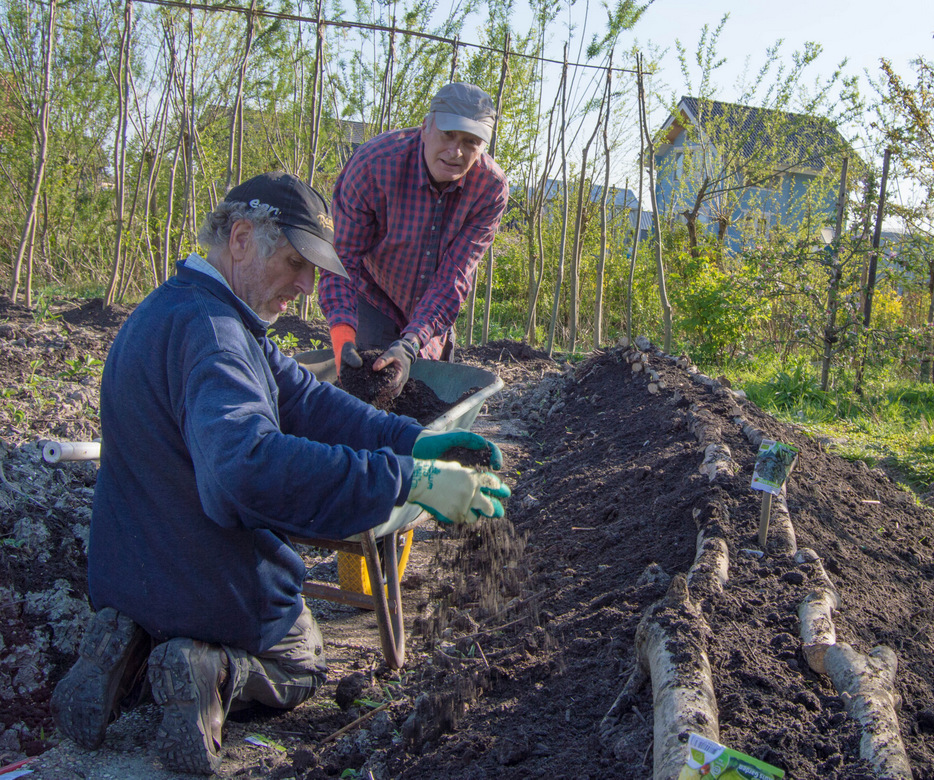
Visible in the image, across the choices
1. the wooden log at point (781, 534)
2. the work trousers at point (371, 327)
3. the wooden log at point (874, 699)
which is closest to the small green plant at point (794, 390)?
the wooden log at point (781, 534)

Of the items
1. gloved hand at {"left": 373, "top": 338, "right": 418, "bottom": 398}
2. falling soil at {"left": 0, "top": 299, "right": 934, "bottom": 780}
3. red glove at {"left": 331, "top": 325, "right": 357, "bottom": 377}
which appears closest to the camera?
falling soil at {"left": 0, "top": 299, "right": 934, "bottom": 780}

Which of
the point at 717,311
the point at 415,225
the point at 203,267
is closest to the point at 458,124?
the point at 415,225

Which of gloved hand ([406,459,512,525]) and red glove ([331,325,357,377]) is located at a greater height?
red glove ([331,325,357,377])

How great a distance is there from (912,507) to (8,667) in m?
3.86

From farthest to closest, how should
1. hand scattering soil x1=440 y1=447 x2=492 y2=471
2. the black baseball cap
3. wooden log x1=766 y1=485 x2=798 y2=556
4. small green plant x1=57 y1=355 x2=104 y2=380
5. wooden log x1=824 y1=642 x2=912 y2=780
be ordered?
1. small green plant x1=57 y1=355 x2=104 y2=380
2. wooden log x1=766 y1=485 x2=798 y2=556
3. hand scattering soil x1=440 y1=447 x2=492 y2=471
4. the black baseball cap
5. wooden log x1=824 y1=642 x2=912 y2=780

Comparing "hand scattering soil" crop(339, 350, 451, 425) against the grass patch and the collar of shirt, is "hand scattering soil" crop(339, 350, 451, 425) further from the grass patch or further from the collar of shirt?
the grass patch

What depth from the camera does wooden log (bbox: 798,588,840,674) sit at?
1801 mm

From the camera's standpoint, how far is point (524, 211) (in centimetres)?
860

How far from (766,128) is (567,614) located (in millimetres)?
10322

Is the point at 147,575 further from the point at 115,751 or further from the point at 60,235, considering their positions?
the point at 60,235

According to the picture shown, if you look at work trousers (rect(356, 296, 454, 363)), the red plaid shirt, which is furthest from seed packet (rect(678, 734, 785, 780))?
work trousers (rect(356, 296, 454, 363))

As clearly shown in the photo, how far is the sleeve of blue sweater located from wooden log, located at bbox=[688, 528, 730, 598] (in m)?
0.95

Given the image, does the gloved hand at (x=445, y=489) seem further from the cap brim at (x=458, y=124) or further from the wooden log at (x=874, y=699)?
the cap brim at (x=458, y=124)

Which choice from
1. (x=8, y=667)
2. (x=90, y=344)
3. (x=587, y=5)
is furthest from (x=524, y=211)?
(x=8, y=667)
